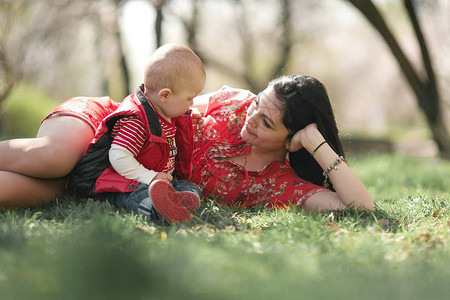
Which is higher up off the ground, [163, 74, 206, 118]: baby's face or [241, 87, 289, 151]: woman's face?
[163, 74, 206, 118]: baby's face

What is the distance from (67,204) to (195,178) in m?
0.84

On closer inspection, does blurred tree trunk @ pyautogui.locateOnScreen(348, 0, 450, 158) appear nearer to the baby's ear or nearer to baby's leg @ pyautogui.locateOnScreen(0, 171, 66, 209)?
the baby's ear

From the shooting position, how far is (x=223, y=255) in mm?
1782

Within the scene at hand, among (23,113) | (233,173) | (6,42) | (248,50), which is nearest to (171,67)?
(233,173)

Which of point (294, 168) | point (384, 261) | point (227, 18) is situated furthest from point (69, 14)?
point (384, 261)

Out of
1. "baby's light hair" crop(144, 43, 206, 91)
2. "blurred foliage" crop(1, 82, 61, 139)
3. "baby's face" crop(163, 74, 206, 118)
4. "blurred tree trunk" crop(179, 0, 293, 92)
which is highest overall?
"baby's light hair" crop(144, 43, 206, 91)

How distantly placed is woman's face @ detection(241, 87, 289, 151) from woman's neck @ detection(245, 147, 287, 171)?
18 centimetres

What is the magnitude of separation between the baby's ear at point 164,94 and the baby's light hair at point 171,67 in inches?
1.1

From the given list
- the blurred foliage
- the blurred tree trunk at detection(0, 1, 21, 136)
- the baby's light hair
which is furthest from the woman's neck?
the blurred foliage

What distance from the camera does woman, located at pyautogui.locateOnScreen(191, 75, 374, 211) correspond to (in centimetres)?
287

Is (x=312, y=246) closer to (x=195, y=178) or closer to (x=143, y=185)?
(x=143, y=185)

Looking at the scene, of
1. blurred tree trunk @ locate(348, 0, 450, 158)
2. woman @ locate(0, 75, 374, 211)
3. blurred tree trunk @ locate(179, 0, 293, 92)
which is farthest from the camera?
blurred tree trunk @ locate(179, 0, 293, 92)

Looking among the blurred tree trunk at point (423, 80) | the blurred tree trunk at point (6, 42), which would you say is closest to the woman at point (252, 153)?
the blurred tree trunk at point (423, 80)

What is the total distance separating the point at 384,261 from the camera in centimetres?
183
